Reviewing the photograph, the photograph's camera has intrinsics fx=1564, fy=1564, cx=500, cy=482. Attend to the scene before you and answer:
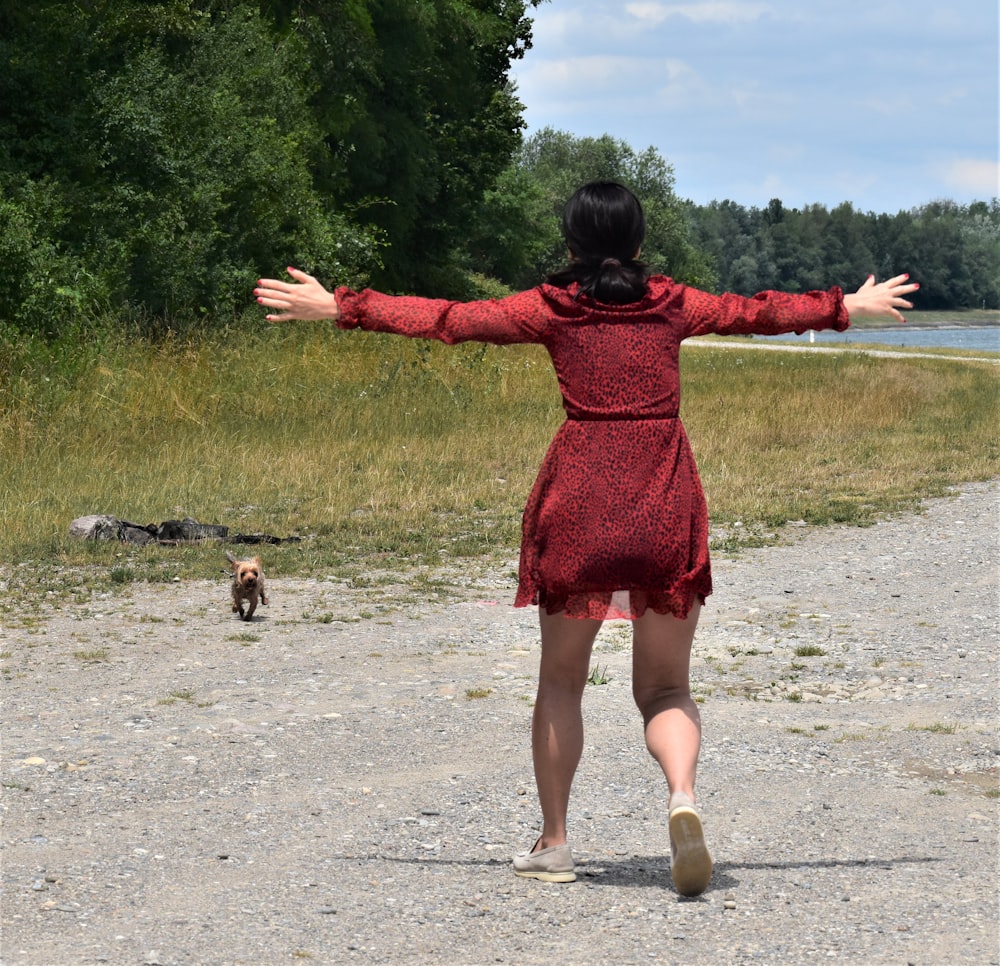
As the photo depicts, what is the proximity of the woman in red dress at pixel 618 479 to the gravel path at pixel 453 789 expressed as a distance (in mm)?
413

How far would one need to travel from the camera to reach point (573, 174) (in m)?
97.1

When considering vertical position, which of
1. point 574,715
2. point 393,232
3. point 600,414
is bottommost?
point 574,715

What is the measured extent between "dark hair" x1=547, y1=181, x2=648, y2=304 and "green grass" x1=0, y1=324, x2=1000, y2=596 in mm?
6222

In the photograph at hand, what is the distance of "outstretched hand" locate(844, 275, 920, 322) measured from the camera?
4789 mm

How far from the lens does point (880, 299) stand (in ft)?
15.9

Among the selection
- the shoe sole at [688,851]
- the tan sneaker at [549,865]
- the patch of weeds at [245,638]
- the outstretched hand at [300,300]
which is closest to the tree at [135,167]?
the patch of weeds at [245,638]

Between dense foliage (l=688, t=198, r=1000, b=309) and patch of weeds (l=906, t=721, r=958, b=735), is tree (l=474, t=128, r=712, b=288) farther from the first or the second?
patch of weeds (l=906, t=721, r=958, b=735)

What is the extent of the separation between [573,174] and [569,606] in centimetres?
9477

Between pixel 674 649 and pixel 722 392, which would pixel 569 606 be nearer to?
pixel 674 649

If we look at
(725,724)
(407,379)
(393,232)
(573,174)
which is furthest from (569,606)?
(573,174)

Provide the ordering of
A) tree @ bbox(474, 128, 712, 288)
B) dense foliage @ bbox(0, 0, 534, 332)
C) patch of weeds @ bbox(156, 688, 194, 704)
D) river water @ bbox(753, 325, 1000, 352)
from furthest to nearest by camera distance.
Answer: tree @ bbox(474, 128, 712, 288), river water @ bbox(753, 325, 1000, 352), dense foliage @ bbox(0, 0, 534, 332), patch of weeds @ bbox(156, 688, 194, 704)

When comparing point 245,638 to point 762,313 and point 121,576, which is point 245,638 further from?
point 762,313

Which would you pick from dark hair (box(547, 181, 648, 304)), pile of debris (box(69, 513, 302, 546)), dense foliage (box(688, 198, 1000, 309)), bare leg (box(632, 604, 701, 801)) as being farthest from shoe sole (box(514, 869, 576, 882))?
dense foliage (box(688, 198, 1000, 309))

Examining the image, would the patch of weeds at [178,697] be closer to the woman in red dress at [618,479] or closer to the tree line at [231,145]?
the woman in red dress at [618,479]
